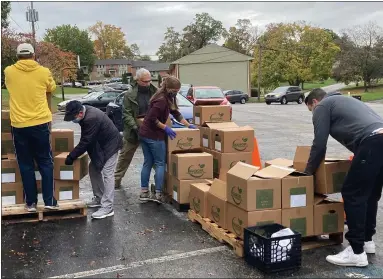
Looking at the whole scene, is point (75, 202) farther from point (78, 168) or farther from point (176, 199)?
point (176, 199)

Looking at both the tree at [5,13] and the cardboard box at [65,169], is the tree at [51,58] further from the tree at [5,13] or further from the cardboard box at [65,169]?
the cardboard box at [65,169]

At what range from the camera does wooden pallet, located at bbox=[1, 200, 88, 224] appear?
17.6ft

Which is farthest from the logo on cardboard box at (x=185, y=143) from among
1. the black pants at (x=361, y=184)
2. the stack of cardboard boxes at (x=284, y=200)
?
the black pants at (x=361, y=184)

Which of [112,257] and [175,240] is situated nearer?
[112,257]

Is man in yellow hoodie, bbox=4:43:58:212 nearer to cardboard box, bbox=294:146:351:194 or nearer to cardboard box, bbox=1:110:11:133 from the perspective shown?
cardboard box, bbox=1:110:11:133

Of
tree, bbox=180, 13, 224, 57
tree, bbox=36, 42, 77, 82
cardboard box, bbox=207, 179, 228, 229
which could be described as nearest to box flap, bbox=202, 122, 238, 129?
cardboard box, bbox=207, 179, 228, 229

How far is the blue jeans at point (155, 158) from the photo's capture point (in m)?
6.00

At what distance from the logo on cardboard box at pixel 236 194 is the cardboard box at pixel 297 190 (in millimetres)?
417

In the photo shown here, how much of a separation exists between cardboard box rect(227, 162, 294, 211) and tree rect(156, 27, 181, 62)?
87.4 meters

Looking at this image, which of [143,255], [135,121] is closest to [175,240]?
[143,255]

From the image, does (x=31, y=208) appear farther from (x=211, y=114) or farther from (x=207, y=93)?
(x=207, y=93)

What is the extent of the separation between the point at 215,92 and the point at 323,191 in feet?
51.5

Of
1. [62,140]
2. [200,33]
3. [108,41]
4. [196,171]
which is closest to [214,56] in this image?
[200,33]

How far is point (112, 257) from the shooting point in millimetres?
4289
